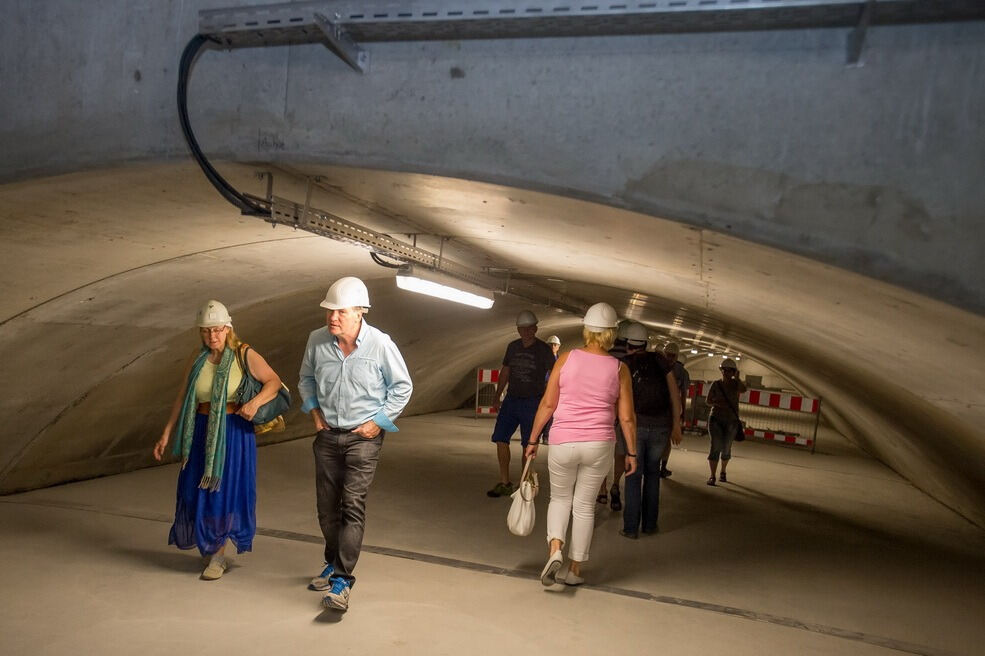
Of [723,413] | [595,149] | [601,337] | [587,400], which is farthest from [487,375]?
[595,149]

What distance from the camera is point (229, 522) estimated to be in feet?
15.9

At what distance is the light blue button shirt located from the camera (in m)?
4.53

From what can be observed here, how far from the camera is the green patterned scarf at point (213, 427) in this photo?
473 cm

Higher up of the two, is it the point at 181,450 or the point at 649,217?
the point at 649,217

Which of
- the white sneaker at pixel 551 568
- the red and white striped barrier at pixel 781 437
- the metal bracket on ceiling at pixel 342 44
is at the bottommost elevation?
the red and white striped barrier at pixel 781 437

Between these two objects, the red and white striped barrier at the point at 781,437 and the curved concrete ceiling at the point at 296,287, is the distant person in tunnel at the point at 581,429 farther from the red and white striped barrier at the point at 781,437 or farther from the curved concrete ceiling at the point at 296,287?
the red and white striped barrier at the point at 781,437

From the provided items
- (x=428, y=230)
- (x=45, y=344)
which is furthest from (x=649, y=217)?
(x=45, y=344)

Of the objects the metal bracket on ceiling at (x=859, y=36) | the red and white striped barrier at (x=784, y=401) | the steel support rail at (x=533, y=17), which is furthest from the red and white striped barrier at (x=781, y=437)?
the steel support rail at (x=533, y=17)

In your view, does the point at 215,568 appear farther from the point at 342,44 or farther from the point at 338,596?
the point at 342,44

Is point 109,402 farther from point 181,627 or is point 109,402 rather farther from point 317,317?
point 181,627

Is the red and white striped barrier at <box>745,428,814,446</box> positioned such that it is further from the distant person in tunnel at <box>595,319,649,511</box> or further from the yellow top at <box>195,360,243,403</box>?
the yellow top at <box>195,360,243,403</box>

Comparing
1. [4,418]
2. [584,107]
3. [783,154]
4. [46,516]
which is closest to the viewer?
[783,154]

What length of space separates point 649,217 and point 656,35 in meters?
0.80

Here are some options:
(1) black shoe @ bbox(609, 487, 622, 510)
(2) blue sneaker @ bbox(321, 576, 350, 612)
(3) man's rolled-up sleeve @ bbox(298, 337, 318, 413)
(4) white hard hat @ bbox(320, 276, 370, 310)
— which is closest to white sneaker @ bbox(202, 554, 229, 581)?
(2) blue sneaker @ bbox(321, 576, 350, 612)
